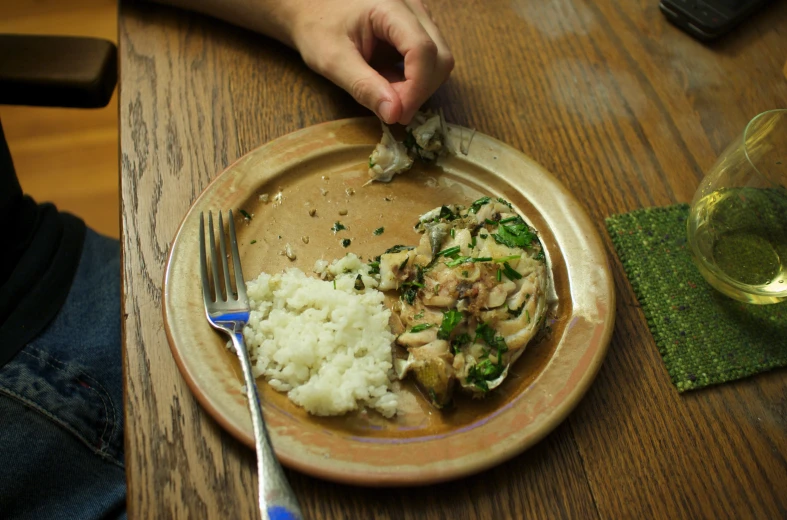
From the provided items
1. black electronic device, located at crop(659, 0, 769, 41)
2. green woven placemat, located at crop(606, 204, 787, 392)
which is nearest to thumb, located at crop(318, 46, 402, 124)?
green woven placemat, located at crop(606, 204, 787, 392)

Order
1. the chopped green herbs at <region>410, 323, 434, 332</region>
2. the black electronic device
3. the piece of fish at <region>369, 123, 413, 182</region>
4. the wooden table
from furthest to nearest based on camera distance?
the black electronic device, the piece of fish at <region>369, 123, 413, 182</region>, the chopped green herbs at <region>410, 323, 434, 332</region>, the wooden table

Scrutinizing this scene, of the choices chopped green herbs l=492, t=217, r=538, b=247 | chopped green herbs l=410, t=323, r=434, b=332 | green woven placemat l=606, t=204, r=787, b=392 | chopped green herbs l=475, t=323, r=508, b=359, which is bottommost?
green woven placemat l=606, t=204, r=787, b=392

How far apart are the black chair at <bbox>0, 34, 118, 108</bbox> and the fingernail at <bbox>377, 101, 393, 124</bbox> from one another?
658 mm

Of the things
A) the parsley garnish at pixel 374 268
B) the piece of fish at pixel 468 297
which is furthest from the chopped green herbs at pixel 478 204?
the parsley garnish at pixel 374 268

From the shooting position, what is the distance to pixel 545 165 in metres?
1.57

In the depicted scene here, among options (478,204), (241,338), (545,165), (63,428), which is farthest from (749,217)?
(63,428)

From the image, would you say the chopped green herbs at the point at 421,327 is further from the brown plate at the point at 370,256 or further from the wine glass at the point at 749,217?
the wine glass at the point at 749,217

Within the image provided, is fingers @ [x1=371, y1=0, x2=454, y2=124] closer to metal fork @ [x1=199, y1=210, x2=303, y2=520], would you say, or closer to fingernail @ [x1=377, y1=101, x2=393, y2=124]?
fingernail @ [x1=377, y1=101, x2=393, y2=124]

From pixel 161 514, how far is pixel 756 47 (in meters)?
2.09

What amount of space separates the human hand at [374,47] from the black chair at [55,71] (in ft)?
1.60

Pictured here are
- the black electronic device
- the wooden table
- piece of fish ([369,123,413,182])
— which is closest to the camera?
the wooden table

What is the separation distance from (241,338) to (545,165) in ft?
2.99

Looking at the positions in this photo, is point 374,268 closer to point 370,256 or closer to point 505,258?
point 370,256

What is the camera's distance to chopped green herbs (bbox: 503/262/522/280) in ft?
3.97
